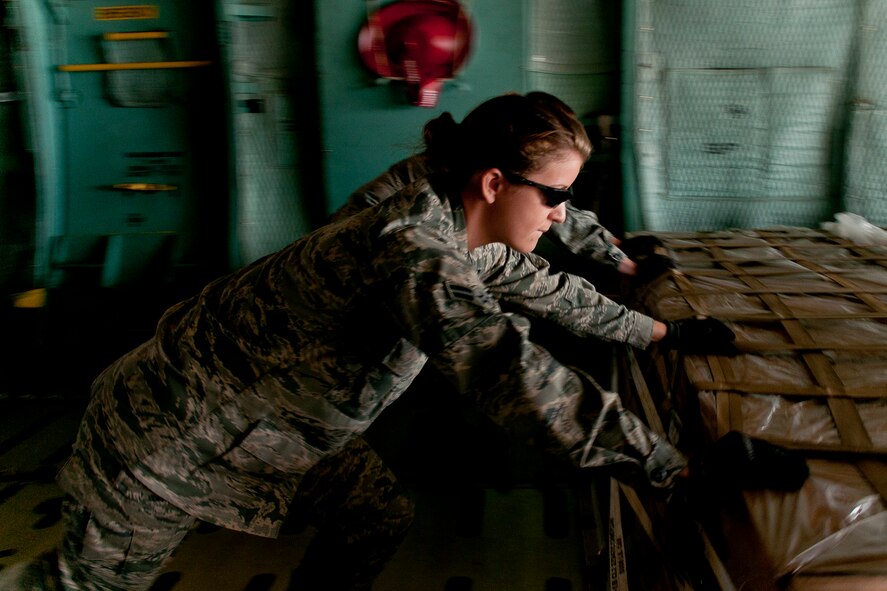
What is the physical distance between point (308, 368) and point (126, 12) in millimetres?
3198

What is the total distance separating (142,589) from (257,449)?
56cm

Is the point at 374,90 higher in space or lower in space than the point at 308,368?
higher

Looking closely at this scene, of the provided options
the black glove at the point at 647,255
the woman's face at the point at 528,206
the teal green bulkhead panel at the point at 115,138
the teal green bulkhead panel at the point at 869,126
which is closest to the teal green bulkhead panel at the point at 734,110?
the teal green bulkhead panel at the point at 869,126

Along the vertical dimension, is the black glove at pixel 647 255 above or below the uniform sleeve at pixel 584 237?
below

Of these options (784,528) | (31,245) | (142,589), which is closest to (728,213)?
(784,528)

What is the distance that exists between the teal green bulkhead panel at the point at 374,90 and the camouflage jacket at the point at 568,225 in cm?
59

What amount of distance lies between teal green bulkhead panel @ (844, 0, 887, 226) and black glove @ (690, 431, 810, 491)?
2.57 meters

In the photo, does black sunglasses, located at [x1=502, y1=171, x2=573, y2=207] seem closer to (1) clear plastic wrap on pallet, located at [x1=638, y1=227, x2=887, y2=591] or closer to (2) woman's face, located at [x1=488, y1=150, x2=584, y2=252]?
(2) woman's face, located at [x1=488, y1=150, x2=584, y2=252]

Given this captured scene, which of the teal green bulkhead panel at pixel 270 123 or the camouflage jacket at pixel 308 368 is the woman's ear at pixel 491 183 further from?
the teal green bulkhead panel at pixel 270 123

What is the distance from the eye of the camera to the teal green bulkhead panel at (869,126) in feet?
9.53

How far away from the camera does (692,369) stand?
4.59ft

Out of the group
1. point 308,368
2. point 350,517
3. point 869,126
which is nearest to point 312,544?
point 350,517

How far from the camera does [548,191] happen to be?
1.27 m

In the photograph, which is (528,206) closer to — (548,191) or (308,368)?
(548,191)
